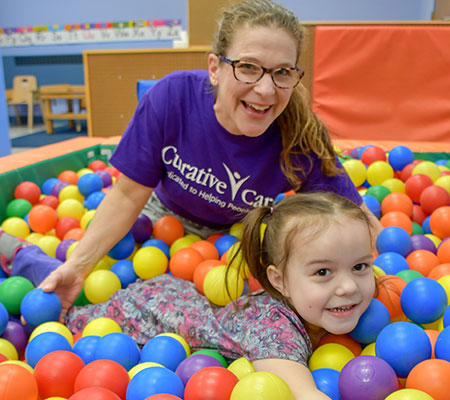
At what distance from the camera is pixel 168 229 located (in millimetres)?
1568

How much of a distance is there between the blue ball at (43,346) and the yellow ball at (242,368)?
0.38 meters

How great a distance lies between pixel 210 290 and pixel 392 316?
1.46 ft

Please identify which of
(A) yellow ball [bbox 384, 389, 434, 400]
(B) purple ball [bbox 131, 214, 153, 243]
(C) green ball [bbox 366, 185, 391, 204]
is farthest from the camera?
(C) green ball [bbox 366, 185, 391, 204]

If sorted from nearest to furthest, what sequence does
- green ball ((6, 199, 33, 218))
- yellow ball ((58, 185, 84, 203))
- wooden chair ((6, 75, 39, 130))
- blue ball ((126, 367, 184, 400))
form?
blue ball ((126, 367, 184, 400)) → green ball ((6, 199, 33, 218)) → yellow ball ((58, 185, 84, 203)) → wooden chair ((6, 75, 39, 130))

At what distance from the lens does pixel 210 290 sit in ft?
3.97

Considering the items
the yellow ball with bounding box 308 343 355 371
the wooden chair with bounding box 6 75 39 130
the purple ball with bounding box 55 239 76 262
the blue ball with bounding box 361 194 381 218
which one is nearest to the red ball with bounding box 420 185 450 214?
the blue ball with bounding box 361 194 381 218

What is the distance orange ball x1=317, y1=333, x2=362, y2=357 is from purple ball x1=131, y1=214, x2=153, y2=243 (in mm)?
771

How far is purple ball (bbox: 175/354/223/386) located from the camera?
93cm

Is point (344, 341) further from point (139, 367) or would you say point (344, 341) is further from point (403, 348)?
point (139, 367)

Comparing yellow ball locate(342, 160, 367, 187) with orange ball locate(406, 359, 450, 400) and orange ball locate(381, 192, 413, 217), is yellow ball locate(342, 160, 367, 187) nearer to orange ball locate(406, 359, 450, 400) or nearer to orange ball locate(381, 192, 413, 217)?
orange ball locate(381, 192, 413, 217)

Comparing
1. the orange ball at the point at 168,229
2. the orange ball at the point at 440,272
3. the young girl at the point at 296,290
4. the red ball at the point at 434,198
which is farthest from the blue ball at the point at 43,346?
the red ball at the point at 434,198

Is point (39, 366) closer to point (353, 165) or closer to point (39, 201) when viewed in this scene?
point (39, 201)

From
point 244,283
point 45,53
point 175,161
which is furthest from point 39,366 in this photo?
point 45,53

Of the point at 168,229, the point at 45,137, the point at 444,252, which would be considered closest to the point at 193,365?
the point at 168,229
